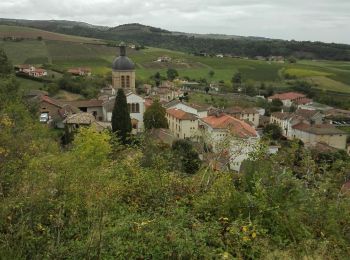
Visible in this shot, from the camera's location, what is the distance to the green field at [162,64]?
269 feet

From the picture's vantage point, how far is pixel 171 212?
7363mm

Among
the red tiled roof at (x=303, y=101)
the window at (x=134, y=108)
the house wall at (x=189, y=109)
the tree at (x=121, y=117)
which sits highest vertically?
the tree at (x=121, y=117)

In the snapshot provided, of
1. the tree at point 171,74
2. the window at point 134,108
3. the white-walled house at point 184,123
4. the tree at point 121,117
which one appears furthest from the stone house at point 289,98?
the tree at point 121,117

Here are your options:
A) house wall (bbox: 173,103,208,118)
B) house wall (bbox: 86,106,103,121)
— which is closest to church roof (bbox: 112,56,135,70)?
house wall (bbox: 86,106,103,121)

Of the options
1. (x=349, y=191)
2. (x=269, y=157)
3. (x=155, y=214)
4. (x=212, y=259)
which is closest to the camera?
(x=212, y=259)

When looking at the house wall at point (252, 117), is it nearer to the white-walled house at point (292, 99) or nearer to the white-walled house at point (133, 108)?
the white-walled house at point (133, 108)

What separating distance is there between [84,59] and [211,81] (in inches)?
1039

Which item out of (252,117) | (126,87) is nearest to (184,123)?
(126,87)

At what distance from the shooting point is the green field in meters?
81.9

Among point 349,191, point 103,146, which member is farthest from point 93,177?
point 103,146

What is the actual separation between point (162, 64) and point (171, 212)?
92.0 meters

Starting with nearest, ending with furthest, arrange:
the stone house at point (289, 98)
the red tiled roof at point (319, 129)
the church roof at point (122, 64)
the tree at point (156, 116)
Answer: the tree at point (156, 116), the church roof at point (122, 64), the red tiled roof at point (319, 129), the stone house at point (289, 98)

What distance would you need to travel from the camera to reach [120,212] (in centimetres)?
754

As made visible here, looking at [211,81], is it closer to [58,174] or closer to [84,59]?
[84,59]
